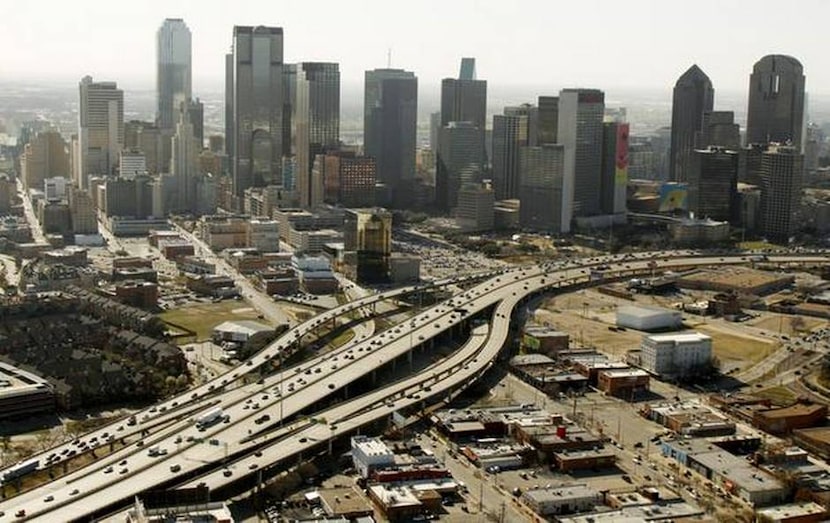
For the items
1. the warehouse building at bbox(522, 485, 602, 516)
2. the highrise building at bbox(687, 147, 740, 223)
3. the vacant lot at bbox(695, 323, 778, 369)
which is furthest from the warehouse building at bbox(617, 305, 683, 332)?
the highrise building at bbox(687, 147, 740, 223)

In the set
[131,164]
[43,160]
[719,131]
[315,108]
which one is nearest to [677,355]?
[719,131]

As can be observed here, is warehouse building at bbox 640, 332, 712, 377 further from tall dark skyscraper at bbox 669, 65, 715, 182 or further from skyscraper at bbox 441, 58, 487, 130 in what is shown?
skyscraper at bbox 441, 58, 487, 130

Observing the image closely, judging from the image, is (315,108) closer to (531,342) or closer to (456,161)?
(456,161)

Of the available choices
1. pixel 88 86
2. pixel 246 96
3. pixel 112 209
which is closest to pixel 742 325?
pixel 112 209

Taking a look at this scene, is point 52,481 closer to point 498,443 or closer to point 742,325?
point 498,443

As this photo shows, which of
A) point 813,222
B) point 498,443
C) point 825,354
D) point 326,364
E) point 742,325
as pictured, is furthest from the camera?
point 813,222
